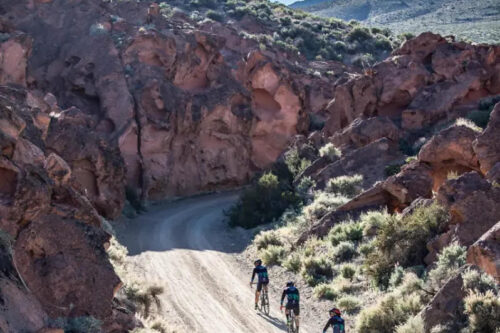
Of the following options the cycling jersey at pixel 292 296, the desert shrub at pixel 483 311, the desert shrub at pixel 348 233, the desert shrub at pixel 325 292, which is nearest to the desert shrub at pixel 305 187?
the desert shrub at pixel 348 233

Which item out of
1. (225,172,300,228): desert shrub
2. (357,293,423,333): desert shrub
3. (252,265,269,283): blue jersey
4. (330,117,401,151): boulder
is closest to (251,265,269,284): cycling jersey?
(252,265,269,283): blue jersey

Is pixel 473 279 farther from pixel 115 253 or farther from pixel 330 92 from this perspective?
pixel 330 92

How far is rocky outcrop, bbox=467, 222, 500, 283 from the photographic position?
11.9 m

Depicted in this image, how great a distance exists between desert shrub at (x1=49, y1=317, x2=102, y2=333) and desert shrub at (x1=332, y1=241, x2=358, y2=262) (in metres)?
11.4

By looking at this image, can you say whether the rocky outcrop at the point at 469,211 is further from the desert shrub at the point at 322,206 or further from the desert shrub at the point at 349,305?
the desert shrub at the point at 322,206

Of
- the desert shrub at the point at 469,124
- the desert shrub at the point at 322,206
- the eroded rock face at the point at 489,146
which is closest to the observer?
the eroded rock face at the point at 489,146

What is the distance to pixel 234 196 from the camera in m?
38.2

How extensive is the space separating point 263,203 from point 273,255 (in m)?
8.07

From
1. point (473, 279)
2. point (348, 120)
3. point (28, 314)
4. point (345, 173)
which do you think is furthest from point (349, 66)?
point (28, 314)

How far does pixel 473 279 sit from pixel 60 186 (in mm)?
7961

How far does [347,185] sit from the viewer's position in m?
26.1

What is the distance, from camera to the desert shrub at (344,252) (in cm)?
1923

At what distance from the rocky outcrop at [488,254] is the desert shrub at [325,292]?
515cm

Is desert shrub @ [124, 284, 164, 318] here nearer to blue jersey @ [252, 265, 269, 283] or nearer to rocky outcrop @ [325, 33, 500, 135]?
blue jersey @ [252, 265, 269, 283]
